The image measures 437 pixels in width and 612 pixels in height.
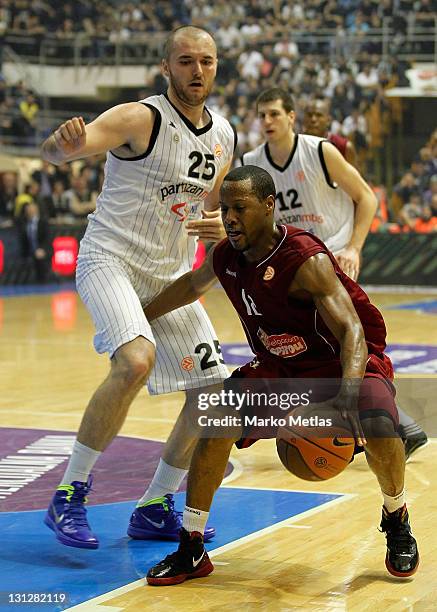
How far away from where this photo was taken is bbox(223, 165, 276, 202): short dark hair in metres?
4.63

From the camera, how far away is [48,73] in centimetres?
2758

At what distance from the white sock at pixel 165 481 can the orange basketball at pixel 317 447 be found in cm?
98

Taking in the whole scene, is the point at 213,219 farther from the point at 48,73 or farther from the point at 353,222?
the point at 48,73

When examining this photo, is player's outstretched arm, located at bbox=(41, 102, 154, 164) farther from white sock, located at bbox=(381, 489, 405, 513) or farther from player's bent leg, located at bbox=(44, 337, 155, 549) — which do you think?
white sock, located at bbox=(381, 489, 405, 513)

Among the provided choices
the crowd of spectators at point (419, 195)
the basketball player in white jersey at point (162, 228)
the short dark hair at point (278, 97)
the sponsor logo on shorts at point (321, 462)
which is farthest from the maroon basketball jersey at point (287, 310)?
the crowd of spectators at point (419, 195)

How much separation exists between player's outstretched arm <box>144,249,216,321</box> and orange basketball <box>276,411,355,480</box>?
2.86 feet

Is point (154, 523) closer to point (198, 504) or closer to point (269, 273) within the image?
point (198, 504)

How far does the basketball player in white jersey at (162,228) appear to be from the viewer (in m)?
5.25

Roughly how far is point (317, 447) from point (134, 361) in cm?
92

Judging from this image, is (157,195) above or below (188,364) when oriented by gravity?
above

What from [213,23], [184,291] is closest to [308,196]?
[184,291]

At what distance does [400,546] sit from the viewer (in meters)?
4.56

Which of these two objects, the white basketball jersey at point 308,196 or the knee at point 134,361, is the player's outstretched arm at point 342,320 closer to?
the knee at point 134,361

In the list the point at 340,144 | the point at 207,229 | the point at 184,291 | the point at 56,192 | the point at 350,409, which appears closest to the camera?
the point at 350,409
